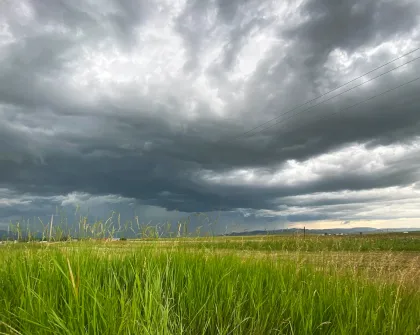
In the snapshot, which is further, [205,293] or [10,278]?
[10,278]

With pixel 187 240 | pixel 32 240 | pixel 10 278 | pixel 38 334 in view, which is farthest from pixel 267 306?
pixel 32 240

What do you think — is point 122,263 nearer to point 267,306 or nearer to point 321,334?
point 267,306

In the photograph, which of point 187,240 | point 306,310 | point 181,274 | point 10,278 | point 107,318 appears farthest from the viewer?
point 187,240

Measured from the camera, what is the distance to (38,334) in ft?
11.4

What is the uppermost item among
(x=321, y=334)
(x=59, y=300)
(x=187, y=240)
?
(x=187, y=240)

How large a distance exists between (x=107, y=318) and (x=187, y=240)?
485 cm

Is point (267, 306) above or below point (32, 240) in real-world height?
below

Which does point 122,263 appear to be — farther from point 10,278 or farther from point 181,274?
point 10,278

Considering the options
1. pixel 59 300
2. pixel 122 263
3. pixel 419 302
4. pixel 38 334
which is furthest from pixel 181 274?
pixel 419 302

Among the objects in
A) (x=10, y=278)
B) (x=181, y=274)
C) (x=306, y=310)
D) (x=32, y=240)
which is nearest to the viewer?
(x=306, y=310)

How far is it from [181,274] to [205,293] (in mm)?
828

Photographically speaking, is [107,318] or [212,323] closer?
[107,318]

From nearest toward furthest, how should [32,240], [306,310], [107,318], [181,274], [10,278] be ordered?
[107,318] < [306,310] < [181,274] < [10,278] < [32,240]

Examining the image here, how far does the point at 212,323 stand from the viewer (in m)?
4.46
